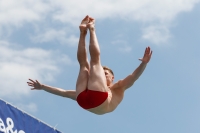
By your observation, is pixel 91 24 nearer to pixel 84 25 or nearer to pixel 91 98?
pixel 84 25

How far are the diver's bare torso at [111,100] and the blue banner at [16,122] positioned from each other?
192 centimetres

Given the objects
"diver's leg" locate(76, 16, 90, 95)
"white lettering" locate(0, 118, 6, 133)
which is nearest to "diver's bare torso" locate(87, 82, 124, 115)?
"diver's leg" locate(76, 16, 90, 95)

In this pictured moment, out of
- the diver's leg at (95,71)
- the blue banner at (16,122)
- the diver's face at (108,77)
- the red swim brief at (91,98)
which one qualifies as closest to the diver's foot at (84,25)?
the diver's leg at (95,71)

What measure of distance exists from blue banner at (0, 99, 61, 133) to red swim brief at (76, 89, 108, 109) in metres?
1.92

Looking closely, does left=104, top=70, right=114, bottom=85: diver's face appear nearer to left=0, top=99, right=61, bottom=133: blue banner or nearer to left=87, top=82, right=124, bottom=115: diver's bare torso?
left=87, top=82, right=124, bottom=115: diver's bare torso

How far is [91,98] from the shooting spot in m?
5.85

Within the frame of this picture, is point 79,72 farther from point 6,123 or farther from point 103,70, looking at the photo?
point 6,123

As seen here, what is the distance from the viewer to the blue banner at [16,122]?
7441 mm

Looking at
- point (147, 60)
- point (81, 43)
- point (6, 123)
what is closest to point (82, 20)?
point (81, 43)

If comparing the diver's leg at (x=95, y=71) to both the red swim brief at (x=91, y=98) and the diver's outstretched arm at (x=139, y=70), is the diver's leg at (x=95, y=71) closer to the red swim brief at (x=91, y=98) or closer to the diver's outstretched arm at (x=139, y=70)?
the red swim brief at (x=91, y=98)

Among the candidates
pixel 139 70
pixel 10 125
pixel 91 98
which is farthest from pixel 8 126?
pixel 139 70

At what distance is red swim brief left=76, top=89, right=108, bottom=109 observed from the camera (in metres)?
5.85

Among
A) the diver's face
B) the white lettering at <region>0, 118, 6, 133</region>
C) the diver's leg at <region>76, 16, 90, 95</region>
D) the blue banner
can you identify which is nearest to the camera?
the diver's leg at <region>76, 16, 90, 95</region>

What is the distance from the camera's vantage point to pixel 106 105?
604 cm
